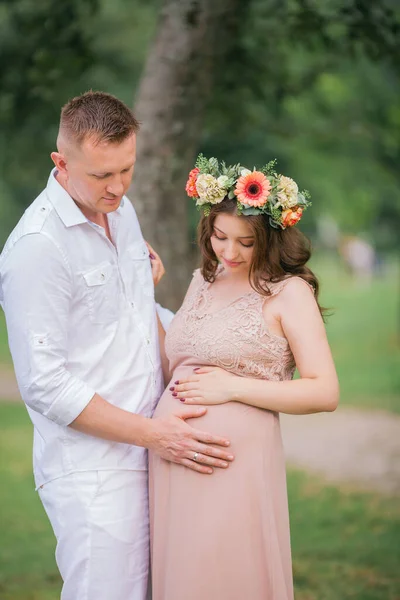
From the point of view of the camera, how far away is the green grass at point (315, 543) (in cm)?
659

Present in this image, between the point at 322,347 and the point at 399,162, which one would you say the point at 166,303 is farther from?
the point at 399,162

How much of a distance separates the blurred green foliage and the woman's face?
3.31m

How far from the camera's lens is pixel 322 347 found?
3477mm

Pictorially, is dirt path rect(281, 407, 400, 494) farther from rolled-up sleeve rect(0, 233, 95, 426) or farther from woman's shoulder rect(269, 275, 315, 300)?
rolled-up sleeve rect(0, 233, 95, 426)

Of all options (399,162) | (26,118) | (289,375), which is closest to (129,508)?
(289,375)

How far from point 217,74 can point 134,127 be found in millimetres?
3797

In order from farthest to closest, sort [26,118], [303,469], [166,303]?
[303,469] < [26,118] < [166,303]

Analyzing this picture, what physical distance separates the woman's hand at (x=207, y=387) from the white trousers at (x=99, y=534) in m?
0.40

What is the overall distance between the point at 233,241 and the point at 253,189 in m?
0.21

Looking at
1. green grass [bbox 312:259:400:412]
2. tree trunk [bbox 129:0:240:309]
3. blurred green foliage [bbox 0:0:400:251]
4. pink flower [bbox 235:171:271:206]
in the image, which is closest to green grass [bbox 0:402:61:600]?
tree trunk [bbox 129:0:240:309]

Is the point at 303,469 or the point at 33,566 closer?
the point at 33,566

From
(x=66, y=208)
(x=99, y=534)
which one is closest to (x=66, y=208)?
(x=66, y=208)

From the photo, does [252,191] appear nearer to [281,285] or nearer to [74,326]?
[281,285]

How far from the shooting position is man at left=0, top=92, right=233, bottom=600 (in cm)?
340
